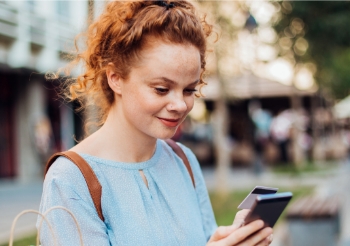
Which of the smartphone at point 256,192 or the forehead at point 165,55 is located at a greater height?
the forehead at point 165,55

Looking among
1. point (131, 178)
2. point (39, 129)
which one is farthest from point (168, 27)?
point (39, 129)

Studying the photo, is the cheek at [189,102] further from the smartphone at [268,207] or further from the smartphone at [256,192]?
the smartphone at [268,207]

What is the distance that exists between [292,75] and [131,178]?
650 inches

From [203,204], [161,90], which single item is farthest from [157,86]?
[203,204]

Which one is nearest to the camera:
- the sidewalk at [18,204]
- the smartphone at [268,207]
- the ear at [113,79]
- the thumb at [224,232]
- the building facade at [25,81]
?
the smartphone at [268,207]

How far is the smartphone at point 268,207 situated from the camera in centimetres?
145

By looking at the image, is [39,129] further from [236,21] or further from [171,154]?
[171,154]

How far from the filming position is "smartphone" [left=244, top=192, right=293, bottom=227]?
1.45 m

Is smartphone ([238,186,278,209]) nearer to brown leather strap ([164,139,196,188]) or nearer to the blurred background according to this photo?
brown leather strap ([164,139,196,188])

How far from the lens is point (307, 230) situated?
615 centimetres

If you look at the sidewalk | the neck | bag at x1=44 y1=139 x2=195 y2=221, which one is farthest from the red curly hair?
the sidewalk

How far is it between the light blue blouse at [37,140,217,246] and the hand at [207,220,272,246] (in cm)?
24

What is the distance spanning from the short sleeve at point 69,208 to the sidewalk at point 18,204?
488 cm

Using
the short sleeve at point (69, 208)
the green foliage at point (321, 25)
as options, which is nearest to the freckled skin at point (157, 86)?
the short sleeve at point (69, 208)
